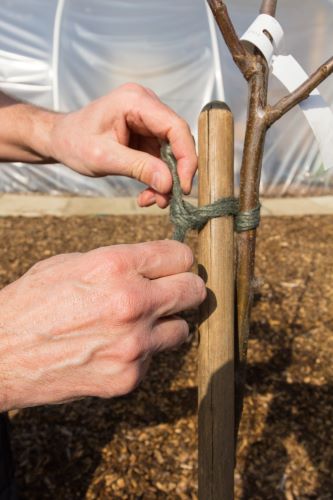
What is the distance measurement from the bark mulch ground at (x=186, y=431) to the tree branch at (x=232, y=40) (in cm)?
192

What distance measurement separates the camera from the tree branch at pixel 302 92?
96 centimetres

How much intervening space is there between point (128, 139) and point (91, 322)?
0.74 meters

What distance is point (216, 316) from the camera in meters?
1.08

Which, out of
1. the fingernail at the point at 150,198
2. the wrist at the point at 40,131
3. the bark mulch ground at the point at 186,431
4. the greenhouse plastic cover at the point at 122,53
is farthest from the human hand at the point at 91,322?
the greenhouse plastic cover at the point at 122,53

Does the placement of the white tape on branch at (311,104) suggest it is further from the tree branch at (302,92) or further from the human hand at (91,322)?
the human hand at (91,322)

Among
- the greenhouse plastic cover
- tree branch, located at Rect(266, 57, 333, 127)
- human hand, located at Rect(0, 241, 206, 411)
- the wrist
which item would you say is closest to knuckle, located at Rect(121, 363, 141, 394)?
human hand, located at Rect(0, 241, 206, 411)

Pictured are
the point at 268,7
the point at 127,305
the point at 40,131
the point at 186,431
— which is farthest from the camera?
the point at 186,431

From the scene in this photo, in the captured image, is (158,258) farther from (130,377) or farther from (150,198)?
(150,198)

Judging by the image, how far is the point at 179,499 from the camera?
7.00 feet

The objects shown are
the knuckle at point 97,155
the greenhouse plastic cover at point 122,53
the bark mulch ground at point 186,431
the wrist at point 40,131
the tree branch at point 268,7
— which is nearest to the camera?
the tree branch at point 268,7

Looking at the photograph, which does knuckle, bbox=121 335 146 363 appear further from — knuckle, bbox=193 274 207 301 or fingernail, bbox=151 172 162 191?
fingernail, bbox=151 172 162 191

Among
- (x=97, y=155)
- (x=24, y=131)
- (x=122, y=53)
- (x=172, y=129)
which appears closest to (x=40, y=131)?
(x=24, y=131)

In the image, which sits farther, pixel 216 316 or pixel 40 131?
pixel 40 131

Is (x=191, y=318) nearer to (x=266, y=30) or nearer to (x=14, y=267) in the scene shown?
(x=14, y=267)
